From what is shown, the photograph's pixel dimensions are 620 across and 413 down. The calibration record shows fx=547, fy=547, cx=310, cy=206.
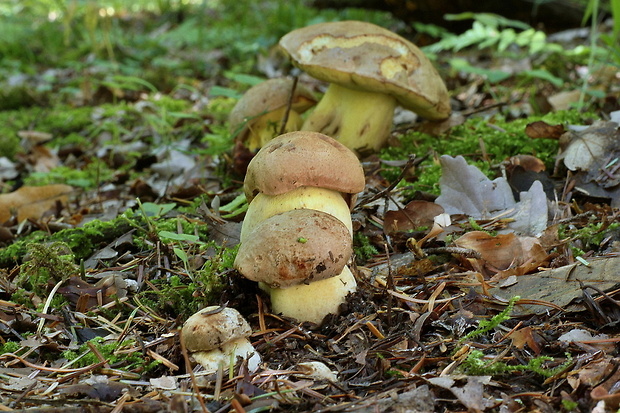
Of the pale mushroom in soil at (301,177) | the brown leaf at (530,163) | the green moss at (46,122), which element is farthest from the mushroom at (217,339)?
the green moss at (46,122)

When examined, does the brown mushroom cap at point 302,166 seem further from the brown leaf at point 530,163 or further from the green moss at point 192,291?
the brown leaf at point 530,163

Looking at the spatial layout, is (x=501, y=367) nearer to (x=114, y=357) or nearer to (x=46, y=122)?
(x=114, y=357)

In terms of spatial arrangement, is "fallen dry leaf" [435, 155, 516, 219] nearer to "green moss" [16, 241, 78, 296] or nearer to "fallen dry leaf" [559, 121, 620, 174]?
"fallen dry leaf" [559, 121, 620, 174]

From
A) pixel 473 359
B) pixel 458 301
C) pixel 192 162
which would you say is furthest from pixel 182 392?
pixel 192 162

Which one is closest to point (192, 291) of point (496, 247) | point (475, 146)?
point (496, 247)

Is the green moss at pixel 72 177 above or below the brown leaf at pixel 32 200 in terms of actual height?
below

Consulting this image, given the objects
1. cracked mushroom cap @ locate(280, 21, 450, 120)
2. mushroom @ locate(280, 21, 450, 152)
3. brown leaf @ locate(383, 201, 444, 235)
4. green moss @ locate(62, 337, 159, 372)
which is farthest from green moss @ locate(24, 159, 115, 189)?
brown leaf @ locate(383, 201, 444, 235)
